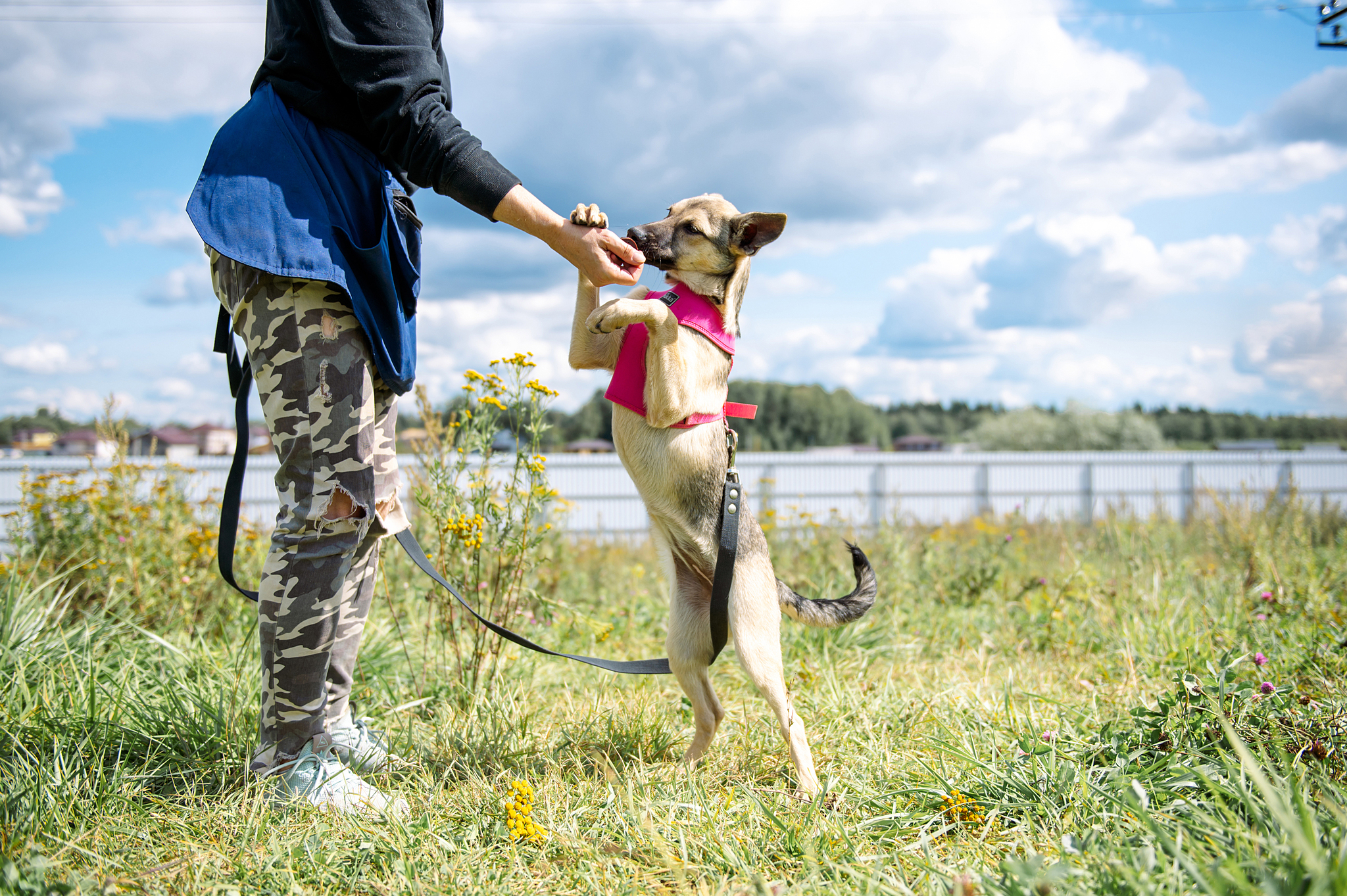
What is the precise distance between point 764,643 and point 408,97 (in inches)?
83.4

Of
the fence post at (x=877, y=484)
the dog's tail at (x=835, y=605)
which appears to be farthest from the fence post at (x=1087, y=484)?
the dog's tail at (x=835, y=605)

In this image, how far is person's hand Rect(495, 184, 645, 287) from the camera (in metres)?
2.19

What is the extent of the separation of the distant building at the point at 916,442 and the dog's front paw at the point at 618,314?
36.7 meters

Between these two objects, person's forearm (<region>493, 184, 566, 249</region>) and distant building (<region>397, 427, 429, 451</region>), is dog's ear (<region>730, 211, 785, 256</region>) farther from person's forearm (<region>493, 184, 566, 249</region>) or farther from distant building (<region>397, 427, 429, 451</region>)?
distant building (<region>397, 427, 429, 451</region>)

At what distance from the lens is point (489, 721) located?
9.51 feet

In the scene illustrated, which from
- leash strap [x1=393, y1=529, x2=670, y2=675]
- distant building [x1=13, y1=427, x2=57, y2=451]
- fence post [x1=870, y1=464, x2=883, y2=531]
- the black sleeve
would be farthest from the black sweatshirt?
fence post [x1=870, y1=464, x2=883, y2=531]

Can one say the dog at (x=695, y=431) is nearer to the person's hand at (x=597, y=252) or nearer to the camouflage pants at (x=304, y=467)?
the person's hand at (x=597, y=252)

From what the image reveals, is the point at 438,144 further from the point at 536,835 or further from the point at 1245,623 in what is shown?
the point at 1245,623

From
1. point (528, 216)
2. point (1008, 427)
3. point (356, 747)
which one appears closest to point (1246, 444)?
point (1008, 427)

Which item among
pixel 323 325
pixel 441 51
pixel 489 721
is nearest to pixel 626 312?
pixel 323 325

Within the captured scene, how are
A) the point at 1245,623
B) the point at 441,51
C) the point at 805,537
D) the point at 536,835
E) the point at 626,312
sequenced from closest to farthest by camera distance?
the point at 536,835 → the point at 626,312 → the point at 441,51 → the point at 1245,623 → the point at 805,537

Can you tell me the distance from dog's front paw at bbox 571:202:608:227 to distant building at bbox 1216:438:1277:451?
32.3 m

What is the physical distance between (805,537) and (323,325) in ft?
15.3

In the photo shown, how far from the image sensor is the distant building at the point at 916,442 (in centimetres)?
3759
